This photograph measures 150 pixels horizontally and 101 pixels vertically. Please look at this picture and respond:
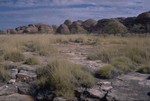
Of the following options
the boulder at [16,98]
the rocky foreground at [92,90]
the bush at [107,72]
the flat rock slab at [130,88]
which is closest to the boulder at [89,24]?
A: the bush at [107,72]

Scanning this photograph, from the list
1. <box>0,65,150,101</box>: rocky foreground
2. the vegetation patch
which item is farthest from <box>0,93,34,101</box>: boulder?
the vegetation patch

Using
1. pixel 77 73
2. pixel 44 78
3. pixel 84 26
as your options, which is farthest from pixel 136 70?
pixel 84 26

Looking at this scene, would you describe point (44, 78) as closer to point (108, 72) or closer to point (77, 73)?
point (77, 73)

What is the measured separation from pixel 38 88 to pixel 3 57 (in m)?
5.42

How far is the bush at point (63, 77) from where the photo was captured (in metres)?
11.4

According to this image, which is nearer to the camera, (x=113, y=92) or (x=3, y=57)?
(x=113, y=92)

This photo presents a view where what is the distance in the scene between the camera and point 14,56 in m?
17.2

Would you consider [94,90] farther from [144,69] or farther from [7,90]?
[144,69]

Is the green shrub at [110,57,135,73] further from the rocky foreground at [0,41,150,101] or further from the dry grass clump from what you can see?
the rocky foreground at [0,41,150,101]

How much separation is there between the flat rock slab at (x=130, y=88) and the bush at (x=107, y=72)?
1.15 feet

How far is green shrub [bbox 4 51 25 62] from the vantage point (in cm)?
1690

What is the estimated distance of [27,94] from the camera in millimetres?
11977

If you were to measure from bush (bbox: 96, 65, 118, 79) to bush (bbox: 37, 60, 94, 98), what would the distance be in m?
0.70

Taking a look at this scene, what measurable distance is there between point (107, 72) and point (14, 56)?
18.9 ft
